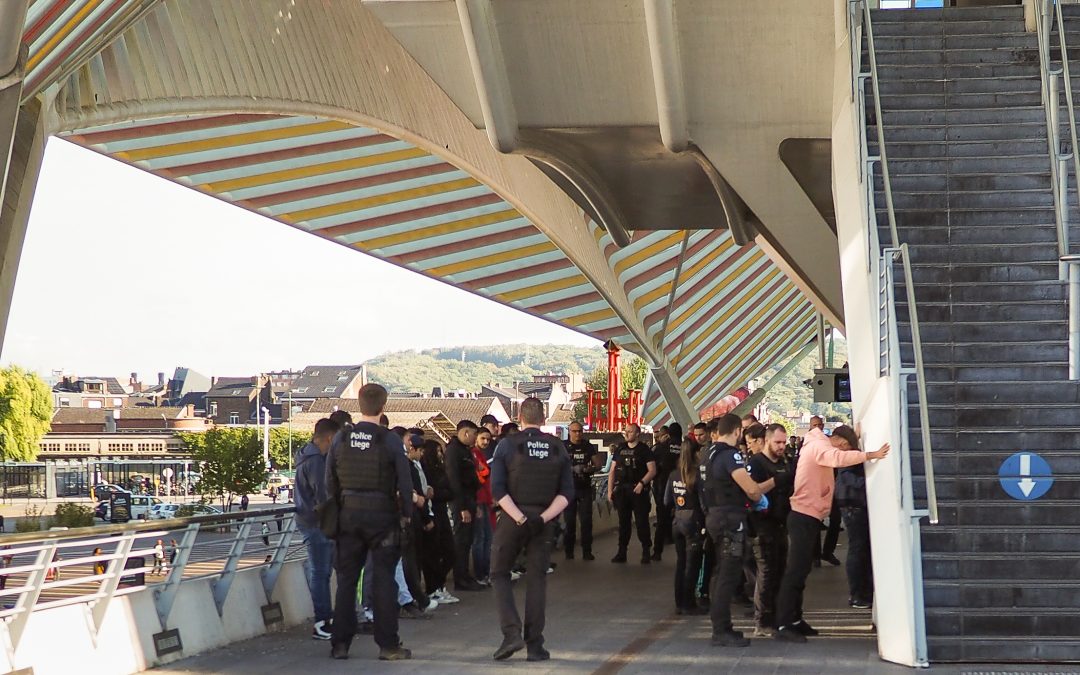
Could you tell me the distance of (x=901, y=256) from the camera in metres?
8.91

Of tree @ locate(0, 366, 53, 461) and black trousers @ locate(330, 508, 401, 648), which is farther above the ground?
tree @ locate(0, 366, 53, 461)

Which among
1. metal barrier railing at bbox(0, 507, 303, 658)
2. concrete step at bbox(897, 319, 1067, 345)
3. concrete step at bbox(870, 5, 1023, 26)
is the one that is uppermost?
concrete step at bbox(870, 5, 1023, 26)

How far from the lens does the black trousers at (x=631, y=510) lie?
1453 centimetres

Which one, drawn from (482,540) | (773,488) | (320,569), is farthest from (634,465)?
(320,569)

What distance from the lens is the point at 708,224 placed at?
60.4 ft

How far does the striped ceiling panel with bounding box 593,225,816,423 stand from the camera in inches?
1403

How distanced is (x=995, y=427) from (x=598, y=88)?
5962mm

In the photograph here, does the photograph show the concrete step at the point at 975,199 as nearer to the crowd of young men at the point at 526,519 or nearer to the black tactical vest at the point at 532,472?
the crowd of young men at the point at 526,519

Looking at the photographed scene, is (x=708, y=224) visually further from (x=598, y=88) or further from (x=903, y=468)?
(x=903, y=468)

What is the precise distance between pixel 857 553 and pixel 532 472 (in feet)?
14.1

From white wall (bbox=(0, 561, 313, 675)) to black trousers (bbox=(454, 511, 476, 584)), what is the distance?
2.33 meters

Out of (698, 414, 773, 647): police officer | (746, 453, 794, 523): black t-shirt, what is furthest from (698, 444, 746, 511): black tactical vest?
(746, 453, 794, 523): black t-shirt

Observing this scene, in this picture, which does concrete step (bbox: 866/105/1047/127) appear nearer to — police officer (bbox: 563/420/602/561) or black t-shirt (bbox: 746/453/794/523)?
black t-shirt (bbox: 746/453/794/523)

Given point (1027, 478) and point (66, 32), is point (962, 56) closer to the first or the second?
point (1027, 478)
